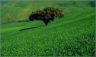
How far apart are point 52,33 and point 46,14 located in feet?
1.37

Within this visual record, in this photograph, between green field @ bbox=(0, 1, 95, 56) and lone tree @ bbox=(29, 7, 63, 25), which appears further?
lone tree @ bbox=(29, 7, 63, 25)

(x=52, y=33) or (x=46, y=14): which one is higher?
(x=46, y=14)

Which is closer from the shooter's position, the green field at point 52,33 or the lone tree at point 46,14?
the green field at point 52,33

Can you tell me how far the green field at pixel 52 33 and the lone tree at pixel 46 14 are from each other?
3.3 inches

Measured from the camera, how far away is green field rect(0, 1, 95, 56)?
23.5 feet

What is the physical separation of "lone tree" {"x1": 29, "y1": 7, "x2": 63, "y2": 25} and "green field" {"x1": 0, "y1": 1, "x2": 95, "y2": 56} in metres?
0.08

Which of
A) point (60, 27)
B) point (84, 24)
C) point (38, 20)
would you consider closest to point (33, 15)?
point (38, 20)

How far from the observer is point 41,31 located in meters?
7.39

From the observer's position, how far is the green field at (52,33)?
716 centimetres

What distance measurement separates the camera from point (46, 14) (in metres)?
7.38

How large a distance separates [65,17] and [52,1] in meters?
0.44

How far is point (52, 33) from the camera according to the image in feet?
24.1

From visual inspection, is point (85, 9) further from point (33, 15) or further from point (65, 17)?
point (33, 15)

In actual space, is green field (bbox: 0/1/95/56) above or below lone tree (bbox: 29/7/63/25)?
below
